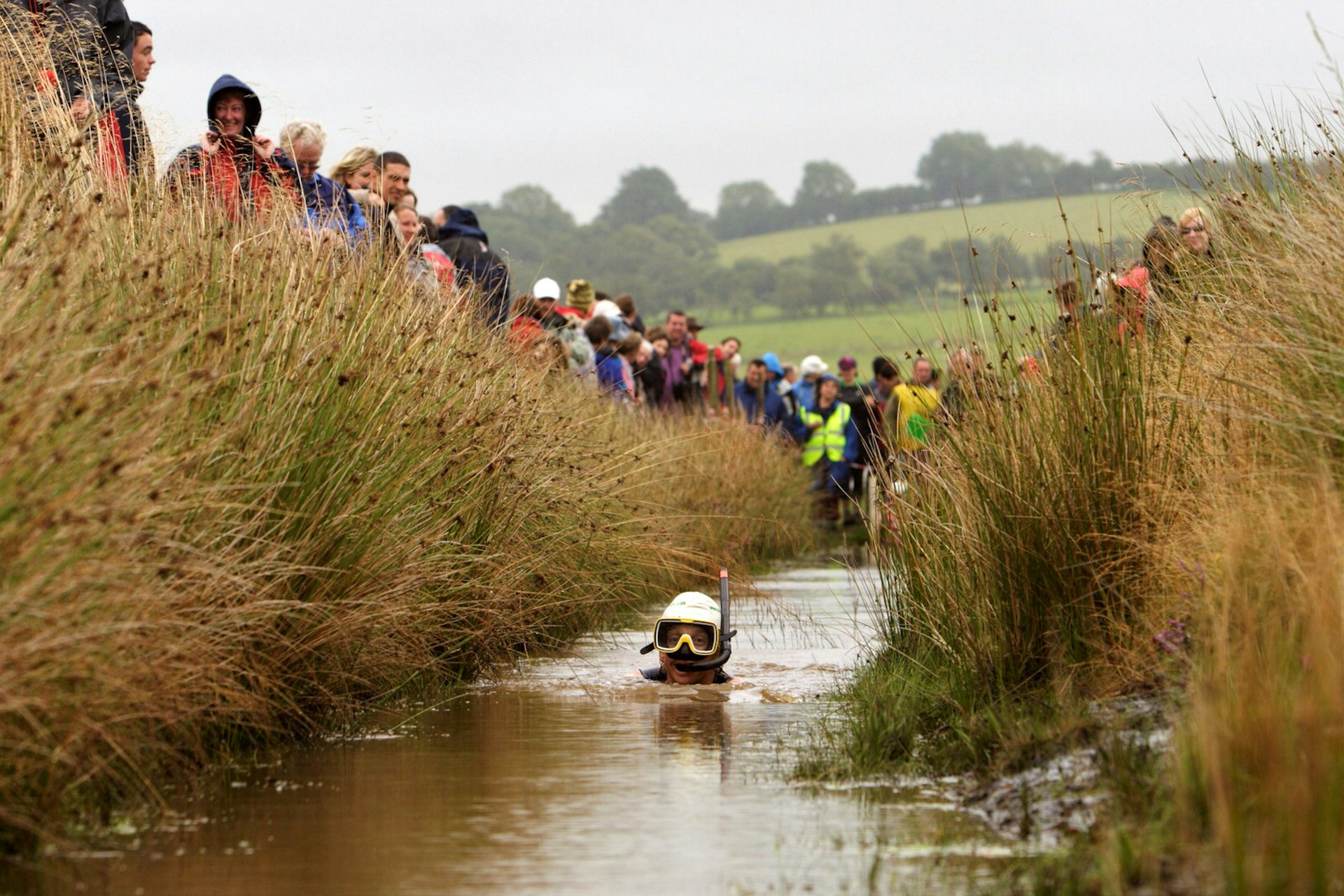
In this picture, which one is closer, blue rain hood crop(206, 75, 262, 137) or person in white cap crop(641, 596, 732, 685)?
person in white cap crop(641, 596, 732, 685)

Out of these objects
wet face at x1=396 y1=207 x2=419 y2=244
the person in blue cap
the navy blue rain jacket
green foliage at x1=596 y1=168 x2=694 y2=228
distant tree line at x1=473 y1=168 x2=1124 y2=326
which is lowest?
the navy blue rain jacket

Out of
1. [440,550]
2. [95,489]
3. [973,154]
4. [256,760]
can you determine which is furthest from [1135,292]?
[973,154]

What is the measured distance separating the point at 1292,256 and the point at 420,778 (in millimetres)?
3851

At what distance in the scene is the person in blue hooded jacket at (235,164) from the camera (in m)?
8.87

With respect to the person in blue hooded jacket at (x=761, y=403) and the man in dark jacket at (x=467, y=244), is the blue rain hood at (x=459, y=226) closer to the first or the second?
the man in dark jacket at (x=467, y=244)

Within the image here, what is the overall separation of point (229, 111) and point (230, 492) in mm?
4959

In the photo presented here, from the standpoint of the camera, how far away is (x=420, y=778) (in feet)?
21.3

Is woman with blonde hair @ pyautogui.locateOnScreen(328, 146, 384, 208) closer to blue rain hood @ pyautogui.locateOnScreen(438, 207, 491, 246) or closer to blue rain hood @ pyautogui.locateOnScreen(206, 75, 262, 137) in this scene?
blue rain hood @ pyautogui.locateOnScreen(206, 75, 262, 137)

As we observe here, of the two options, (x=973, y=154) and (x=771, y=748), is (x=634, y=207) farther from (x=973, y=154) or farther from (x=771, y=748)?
(x=771, y=748)

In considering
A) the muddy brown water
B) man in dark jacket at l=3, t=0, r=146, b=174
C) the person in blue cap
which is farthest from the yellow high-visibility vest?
the muddy brown water

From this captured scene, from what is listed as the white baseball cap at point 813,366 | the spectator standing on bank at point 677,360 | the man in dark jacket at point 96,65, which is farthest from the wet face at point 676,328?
the man in dark jacket at point 96,65

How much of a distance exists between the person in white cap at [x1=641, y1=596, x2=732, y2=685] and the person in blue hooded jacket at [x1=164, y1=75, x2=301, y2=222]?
276 cm

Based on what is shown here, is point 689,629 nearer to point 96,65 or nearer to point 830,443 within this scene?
point 96,65

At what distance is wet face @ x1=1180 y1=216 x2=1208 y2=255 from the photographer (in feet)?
29.7
